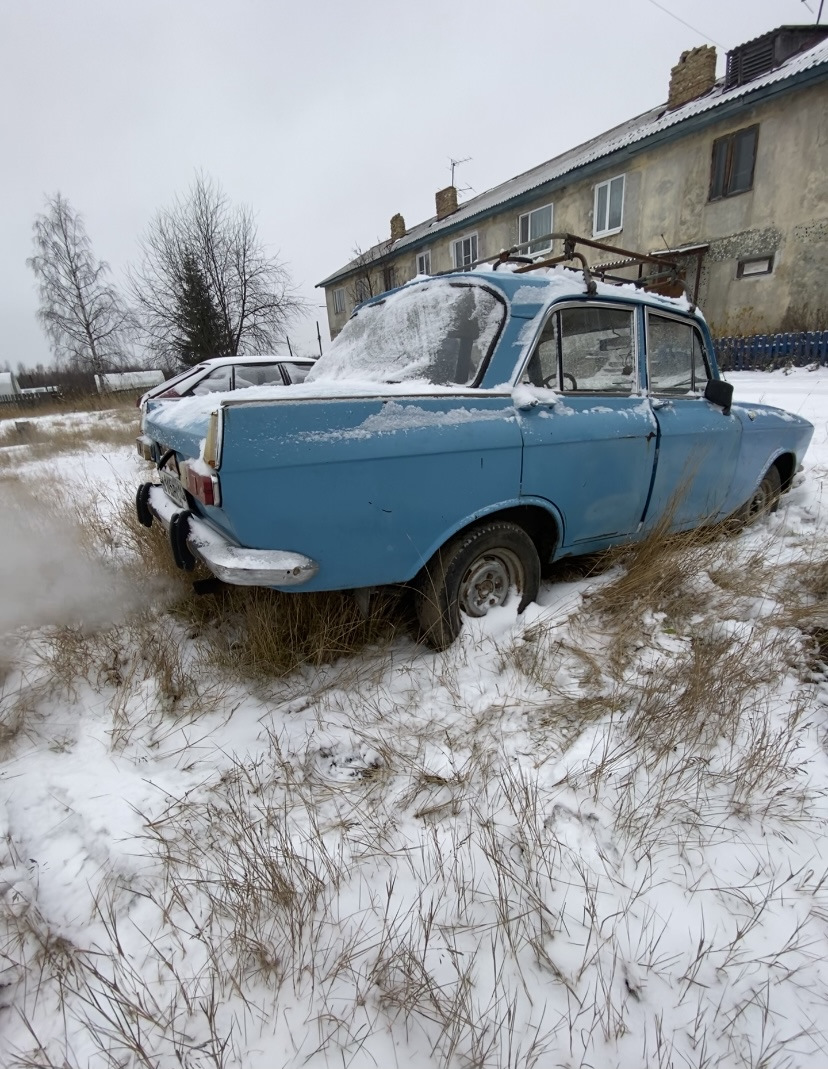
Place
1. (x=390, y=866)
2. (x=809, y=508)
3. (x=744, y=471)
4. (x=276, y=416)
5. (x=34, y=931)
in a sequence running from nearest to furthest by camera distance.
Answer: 1. (x=34, y=931)
2. (x=390, y=866)
3. (x=276, y=416)
4. (x=744, y=471)
5. (x=809, y=508)

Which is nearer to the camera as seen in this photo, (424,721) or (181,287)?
(424,721)

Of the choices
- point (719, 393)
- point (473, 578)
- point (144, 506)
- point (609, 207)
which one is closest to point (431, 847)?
point (473, 578)

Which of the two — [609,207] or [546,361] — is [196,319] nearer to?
[609,207]

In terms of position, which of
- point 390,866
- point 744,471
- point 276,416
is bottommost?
point 390,866

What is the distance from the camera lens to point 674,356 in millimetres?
3166

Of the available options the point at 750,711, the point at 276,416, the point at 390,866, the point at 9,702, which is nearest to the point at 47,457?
the point at 9,702

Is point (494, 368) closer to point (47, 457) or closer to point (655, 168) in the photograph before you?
point (47, 457)

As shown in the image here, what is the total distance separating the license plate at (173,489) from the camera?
257 centimetres

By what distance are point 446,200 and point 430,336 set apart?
25263mm

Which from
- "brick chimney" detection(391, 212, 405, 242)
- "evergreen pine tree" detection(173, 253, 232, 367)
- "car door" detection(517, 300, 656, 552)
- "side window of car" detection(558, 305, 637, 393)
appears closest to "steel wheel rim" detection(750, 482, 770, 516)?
"car door" detection(517, 300, 656, 552)

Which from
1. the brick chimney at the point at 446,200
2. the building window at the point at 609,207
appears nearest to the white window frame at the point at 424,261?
the brick chimney at the point at 446,200

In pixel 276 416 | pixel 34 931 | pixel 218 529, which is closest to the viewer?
pixel 34 931

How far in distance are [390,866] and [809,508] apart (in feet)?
14.0

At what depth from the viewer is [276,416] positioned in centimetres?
178
